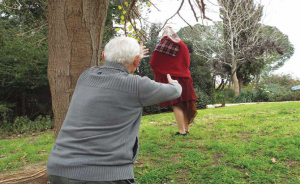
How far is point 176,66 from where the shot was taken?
4.26m

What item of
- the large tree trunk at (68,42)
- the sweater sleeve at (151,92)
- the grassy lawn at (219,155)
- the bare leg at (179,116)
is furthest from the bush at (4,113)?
the sweater sleeve at (151,92)

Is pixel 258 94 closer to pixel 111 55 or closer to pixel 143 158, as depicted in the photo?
pixel 143 158

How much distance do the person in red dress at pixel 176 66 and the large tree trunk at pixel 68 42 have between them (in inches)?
69.8

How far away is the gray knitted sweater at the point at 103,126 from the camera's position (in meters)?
1.39

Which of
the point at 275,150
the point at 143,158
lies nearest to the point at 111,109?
the point at 143,158

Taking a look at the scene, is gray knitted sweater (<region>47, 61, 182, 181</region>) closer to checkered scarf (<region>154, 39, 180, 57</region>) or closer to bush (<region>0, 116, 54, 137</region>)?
checkered scarf (<region>154, 39, 180, 57</region>)

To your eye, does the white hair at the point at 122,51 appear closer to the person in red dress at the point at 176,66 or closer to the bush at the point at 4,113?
the person in red dress at the point at 176,66

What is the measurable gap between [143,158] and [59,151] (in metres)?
2.13

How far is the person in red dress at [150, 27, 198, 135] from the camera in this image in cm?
418

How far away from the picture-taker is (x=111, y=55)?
63.8 inches

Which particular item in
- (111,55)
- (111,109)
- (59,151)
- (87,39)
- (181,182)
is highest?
(87,39)

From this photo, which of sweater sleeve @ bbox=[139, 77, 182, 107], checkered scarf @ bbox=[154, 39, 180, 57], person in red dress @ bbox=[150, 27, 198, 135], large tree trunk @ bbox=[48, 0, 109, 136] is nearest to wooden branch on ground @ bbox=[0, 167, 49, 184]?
large tree trunk @ bbox=[48, 0, 109, 136]

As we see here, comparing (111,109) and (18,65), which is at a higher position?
(18,65)

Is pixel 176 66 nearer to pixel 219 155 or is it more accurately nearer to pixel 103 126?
pixel 219 155
